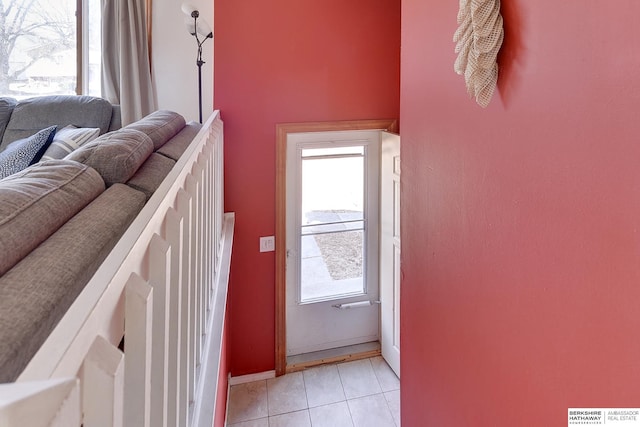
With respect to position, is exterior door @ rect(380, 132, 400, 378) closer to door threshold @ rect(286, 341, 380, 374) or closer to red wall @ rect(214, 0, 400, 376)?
door threshold @ rect(286, 341, 380, 374)

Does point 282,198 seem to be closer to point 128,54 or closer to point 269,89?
point 269,89

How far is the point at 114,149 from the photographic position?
1.20 meters

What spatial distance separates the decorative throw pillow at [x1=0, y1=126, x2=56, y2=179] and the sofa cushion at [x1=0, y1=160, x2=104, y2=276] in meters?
1.33

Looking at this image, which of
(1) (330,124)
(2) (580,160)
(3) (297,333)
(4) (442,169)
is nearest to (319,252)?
(3) (297,333)

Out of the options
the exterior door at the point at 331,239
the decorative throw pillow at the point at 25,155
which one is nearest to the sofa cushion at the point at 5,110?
the decorative throw pillow at the point at 25,155

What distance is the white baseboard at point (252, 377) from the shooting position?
3.38m

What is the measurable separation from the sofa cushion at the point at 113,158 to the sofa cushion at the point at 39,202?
0.12 metres

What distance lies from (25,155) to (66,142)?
0.72ft

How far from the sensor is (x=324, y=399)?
321 cm

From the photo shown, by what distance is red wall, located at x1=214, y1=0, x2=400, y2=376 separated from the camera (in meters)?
3.11

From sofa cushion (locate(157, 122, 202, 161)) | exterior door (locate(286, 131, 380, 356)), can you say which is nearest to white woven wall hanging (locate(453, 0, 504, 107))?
sofa cushion (locate(157, 122, 202, 161))

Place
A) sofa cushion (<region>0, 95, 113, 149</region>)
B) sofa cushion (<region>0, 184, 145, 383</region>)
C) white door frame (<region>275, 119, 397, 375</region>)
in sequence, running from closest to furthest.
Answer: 1. sofa cushion (<region>0, 184, 145, 383</region>)
2. sofa cushion (<region>0, 95, 113, 149</region>)
3. white door frame (<region>275, 119, 397, 375</region>)

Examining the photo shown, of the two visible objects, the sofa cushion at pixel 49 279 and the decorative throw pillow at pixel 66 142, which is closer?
the sofa cushion at pixel 49 279

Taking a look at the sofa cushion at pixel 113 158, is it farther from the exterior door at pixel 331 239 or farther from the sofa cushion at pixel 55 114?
the exterior door at pixel 331 239
